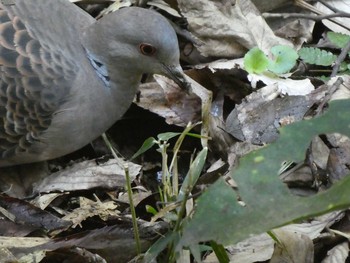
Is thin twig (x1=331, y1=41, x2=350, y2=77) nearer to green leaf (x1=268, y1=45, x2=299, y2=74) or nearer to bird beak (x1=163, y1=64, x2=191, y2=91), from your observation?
green leaf (x1=268, y1=45, x2=299, y2=74)

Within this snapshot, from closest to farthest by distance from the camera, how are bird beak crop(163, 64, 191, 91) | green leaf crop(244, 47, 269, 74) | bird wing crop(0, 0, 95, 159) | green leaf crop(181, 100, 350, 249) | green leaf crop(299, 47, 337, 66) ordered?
green leaf crop(181, 100, 350, 249) < bird wing crop(0, 0, 95, 159) < bird beak crop(163, 64, 191, 91) < green leaf crop(244, 47, 269, 74) < green leaf crop(299, 47, 337, 66)

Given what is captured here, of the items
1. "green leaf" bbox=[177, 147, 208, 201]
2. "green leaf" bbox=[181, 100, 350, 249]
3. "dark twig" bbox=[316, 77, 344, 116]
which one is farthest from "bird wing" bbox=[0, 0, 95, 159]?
"green leaf" bbox=[181, 100, 350, 249]

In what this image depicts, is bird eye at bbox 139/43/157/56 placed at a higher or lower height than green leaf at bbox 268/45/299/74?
higher

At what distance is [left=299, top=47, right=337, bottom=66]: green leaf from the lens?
12.8 feet

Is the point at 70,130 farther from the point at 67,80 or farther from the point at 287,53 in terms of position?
the point at 287,53

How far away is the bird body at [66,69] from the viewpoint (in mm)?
3262

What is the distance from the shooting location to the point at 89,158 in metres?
3.76

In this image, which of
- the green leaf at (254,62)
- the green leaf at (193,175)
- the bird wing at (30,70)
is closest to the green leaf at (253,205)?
the green leaf at (193,175)

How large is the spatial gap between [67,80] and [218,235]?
1523mm

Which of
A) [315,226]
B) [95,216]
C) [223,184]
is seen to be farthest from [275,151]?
[95,216]

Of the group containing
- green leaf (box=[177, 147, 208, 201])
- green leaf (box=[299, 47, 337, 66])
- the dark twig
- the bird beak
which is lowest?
green leaf (box=[299, 47, 337, 66])

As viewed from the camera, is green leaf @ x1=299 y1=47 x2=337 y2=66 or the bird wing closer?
the bird wing

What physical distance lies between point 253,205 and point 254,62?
180cm

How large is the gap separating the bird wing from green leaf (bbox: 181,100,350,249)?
140 centimetres
